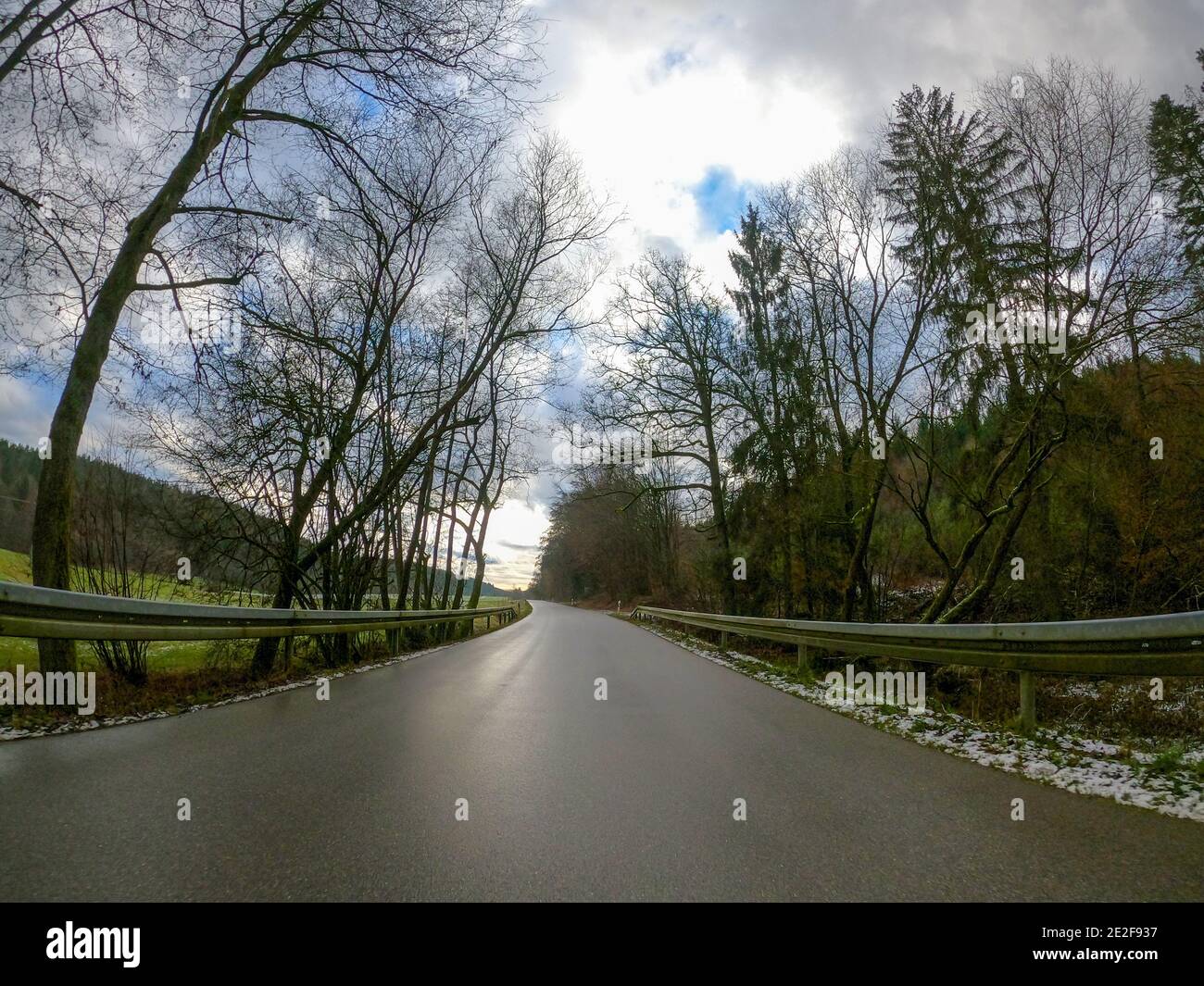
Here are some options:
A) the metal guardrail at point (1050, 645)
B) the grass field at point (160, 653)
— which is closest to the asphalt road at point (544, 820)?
the metal guardrail at point (1050, 645)

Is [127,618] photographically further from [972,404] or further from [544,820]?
[972,404]

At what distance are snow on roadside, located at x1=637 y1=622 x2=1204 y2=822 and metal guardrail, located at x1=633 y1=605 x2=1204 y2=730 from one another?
1.40 feet

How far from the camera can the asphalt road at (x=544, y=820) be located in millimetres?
2715

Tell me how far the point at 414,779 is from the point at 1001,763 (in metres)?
4.18

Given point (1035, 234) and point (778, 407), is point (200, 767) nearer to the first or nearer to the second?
point (1035, 234)

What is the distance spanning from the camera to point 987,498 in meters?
12.4

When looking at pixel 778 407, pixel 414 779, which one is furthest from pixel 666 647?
pixel 414 779

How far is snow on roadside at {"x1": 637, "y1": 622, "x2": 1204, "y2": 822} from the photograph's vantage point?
386 centimetres

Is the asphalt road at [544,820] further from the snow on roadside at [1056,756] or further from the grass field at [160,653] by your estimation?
the grass field at [160,653]

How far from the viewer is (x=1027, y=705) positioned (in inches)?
222

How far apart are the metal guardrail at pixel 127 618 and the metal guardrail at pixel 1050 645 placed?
24.3ft

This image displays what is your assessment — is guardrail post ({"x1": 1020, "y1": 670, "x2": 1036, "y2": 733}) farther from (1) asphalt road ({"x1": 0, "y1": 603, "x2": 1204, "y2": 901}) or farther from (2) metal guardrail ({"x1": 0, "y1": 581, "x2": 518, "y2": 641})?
(2) metal guardrail ({"x1": 0, "y1": 581, "x2": 518, "y2": 641})

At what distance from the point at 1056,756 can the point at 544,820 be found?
3899mm
